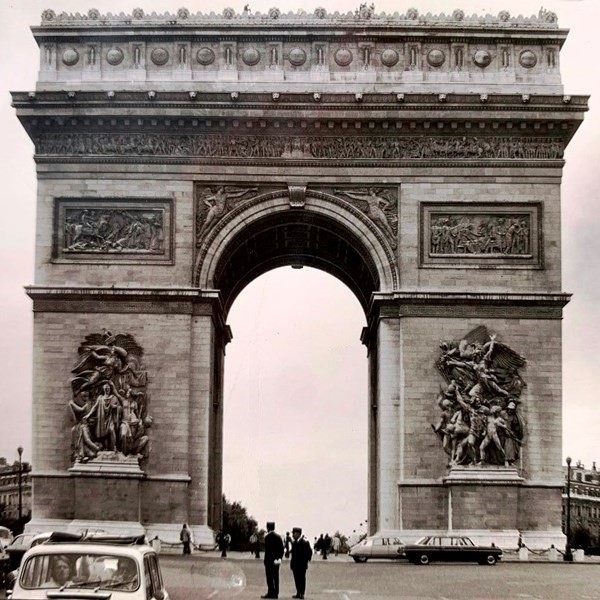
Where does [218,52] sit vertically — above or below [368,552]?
above

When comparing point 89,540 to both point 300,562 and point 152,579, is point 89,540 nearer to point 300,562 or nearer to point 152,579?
point 152,579

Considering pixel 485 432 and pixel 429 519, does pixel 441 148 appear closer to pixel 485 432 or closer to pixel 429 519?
pixel 485 432

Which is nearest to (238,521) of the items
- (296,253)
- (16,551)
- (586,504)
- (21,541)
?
(586,504)

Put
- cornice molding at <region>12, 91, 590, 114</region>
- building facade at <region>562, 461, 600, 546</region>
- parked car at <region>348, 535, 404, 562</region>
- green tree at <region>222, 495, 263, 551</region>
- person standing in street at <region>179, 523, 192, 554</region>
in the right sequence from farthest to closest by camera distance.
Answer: building facade at <region>562, 461, 600, 546</region>, green tree at <region>222, 495, 263, 551</region>, cornice molding at <region>12, 91, 590, 114</region>, parked car at <region>348, 535, 404, 562</region>, person standing in street at <region>179, 523, 192, 554</region>

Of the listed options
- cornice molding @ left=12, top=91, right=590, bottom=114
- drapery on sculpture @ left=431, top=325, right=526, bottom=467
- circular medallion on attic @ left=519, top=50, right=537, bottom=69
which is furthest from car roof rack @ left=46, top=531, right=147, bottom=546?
circular medallion on attic @ left=519, top=50, right=537, bottom=69

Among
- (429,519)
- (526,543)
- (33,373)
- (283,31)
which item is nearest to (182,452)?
(33,373)

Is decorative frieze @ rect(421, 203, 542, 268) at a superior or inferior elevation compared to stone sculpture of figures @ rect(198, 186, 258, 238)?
inferior

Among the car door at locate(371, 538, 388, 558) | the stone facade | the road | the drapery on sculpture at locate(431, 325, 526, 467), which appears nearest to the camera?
the road

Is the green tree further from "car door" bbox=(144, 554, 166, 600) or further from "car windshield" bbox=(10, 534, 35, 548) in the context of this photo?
"car door" bbox=(144, 554, 166, 600)
